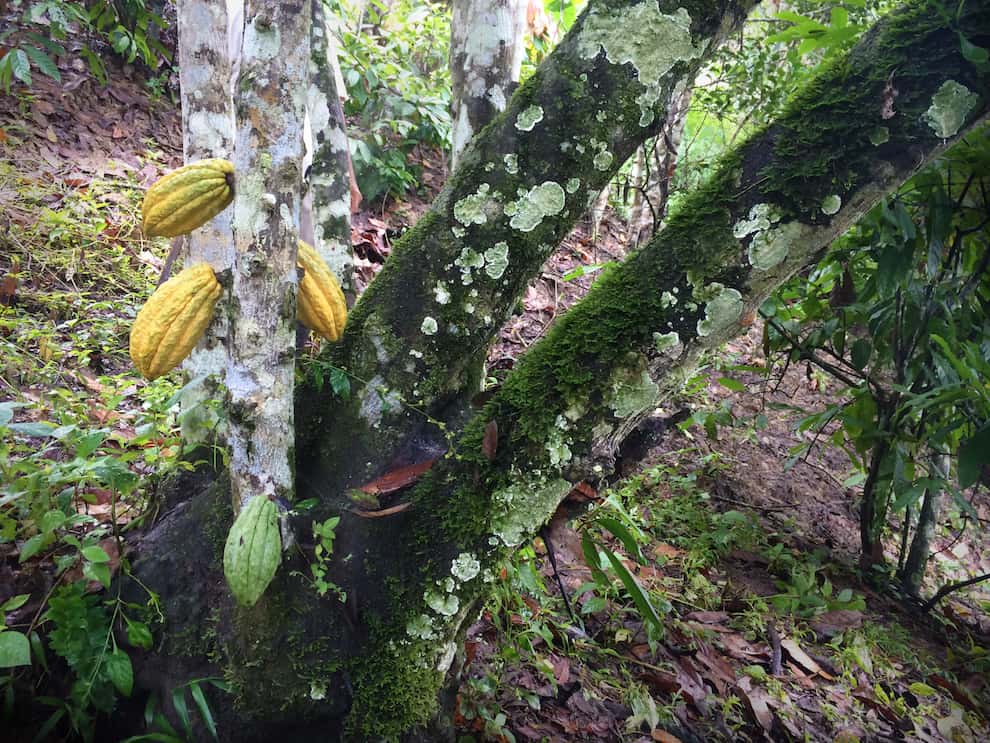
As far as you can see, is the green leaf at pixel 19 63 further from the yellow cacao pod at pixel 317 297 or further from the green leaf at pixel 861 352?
the green leaf at pixel 861 352

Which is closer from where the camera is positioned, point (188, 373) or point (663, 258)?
point (663, 258)

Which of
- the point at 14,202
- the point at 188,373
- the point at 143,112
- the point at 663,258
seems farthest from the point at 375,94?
the point at 663,258

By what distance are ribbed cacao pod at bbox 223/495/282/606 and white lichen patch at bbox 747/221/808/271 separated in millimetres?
1163

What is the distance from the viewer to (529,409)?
1450 mm

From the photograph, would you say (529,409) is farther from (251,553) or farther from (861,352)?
(861,352)

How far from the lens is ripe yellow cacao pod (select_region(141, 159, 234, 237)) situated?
116 cm

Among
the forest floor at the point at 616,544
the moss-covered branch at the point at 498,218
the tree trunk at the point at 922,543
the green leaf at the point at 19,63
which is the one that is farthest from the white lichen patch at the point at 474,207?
the green leaf at the point at 19,63

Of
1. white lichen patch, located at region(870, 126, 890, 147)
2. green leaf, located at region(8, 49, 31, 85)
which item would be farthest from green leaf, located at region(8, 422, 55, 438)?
green leaf, located at region(8, 49, 31, 85)

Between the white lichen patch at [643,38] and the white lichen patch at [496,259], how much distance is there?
50 centimetres

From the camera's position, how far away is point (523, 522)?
146 centimetres

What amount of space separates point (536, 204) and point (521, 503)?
2.40 ft

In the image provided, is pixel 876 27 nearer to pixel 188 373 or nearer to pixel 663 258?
pixel 663 258

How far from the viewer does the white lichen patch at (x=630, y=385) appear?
1412 mm

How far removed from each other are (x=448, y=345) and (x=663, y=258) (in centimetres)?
57
